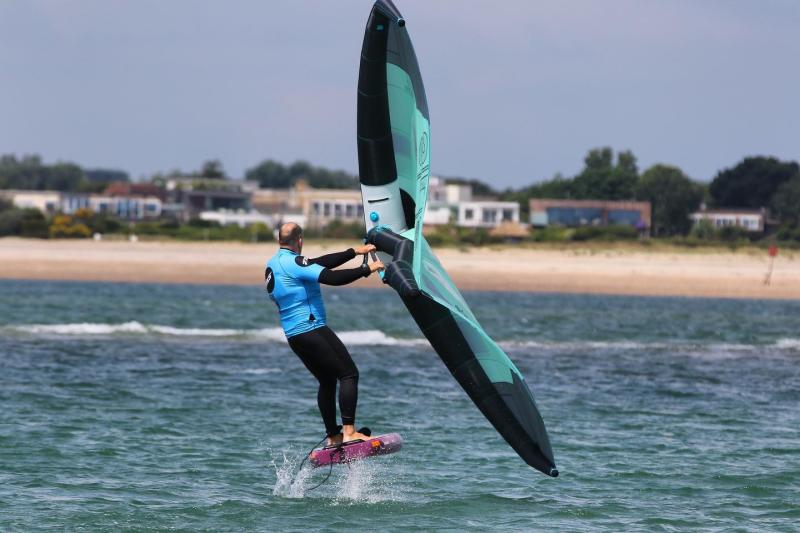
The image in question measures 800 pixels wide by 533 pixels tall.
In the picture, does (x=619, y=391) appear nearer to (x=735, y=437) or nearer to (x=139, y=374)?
(x=735, y=437)

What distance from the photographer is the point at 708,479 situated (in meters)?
13.5

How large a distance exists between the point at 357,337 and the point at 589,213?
6566 centimetres

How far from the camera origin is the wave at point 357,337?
94.6ft

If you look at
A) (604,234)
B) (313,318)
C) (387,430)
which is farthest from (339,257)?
(604,234)

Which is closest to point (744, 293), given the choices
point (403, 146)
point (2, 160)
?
point (403, 146)

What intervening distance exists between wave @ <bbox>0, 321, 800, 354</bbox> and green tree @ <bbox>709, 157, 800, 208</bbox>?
261 feet

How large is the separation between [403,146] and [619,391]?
10.5 metres

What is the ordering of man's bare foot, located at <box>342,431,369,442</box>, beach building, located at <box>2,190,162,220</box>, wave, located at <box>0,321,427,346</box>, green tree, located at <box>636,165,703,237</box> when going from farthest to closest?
beach building, located at <box>2,190,162,220</box> → green tree, located at <box>636,165,703,237</box> → wave, located at <box>0,321,427,346</box> → man's bare foot, located at <box>342,431,369,442</box>

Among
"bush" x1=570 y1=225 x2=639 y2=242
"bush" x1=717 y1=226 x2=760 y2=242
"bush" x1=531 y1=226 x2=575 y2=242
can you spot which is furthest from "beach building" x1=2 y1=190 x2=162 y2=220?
"bush" x1=717 y1=226 x2=760 y2=242

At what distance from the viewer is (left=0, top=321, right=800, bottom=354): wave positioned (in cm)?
2884

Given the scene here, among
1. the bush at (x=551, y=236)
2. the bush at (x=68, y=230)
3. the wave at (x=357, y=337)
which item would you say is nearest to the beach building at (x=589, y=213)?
the bush at (x=551, y=236)

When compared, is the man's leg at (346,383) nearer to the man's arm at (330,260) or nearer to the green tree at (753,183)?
the man's arm at (330,260)

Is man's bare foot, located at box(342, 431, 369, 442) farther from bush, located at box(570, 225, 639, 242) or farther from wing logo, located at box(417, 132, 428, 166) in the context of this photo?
bush, located at box(570, 225, 639, 242)

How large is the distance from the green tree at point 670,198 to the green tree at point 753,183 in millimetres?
6604
